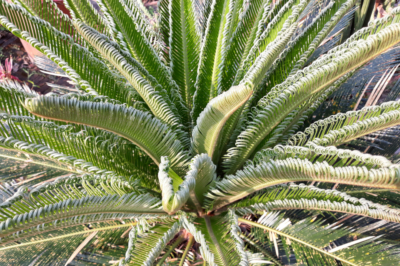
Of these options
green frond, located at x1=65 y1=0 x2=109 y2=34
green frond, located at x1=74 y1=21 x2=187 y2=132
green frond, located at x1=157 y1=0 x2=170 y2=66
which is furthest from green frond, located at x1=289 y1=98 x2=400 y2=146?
green frond, located at x1=65 y1=0 x2=109 y2=34

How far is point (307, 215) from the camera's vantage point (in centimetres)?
115

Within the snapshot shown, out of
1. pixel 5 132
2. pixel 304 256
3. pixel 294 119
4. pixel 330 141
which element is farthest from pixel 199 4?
pixel 304 256

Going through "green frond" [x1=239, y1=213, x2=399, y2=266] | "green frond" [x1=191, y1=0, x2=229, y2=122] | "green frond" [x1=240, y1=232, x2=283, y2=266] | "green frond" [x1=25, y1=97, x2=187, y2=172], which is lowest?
"green frond" [x1=240, y1=232, x2=283, y2=266]

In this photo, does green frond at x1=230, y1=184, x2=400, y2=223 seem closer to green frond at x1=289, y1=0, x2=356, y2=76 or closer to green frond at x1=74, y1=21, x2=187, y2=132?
green frond at x1=74, y1=21, x2=187, y2=132

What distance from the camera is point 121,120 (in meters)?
0.80

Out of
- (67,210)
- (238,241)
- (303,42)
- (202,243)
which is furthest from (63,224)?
(303,42)

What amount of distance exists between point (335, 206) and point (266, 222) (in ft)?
0.94

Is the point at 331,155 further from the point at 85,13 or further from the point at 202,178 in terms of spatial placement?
the point at 85,13

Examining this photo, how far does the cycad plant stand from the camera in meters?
0.75

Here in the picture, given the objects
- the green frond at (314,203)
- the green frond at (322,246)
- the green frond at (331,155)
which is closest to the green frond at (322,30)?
the green frond at (331,155)

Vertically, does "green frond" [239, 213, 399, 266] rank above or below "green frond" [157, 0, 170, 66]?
below

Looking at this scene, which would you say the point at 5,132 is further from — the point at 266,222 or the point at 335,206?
the point at 335,206

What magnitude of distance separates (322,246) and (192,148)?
0.60m

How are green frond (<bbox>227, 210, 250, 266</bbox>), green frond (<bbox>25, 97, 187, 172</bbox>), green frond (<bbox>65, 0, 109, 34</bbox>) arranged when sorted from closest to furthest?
1. green frond (<bbox>25, 97, 187, 172</bbox>)
2. green frond (<bbox>227, 210, 250, 266</bbox>)
3. green frond (<bbox>65, 0, 109, 34</bbox>)
